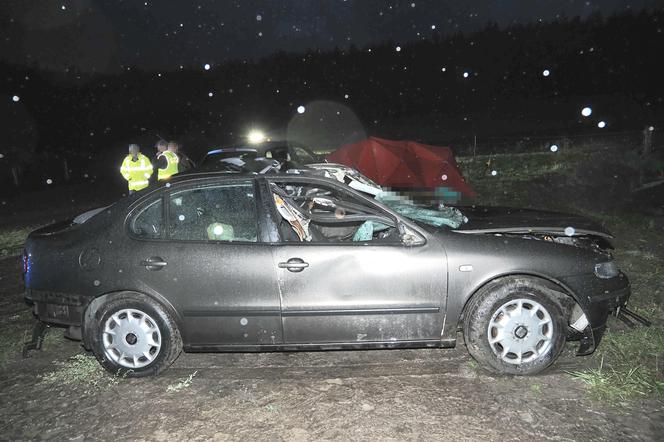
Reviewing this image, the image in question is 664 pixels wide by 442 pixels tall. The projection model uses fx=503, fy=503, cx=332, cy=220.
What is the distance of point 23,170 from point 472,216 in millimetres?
20367

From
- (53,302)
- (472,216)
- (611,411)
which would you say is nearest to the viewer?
(611,411)

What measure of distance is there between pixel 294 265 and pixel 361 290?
0.53 metres

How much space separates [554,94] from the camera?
38.6 metres

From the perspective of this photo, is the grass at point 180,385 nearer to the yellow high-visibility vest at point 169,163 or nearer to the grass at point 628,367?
the grass at point 628,367

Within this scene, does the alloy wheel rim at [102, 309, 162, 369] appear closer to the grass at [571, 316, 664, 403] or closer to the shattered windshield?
the shattered windshield

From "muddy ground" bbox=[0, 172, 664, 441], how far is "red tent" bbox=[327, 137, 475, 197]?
5.93 metres

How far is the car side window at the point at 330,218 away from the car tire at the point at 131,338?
1195mm

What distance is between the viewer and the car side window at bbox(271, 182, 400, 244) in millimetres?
3889

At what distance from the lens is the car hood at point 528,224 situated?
4.02 m

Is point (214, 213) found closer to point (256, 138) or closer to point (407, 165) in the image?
point (407, 165)

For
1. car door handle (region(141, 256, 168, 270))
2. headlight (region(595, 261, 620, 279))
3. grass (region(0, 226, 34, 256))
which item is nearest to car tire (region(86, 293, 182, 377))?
car door handle (region(141, 256, 168, 270))

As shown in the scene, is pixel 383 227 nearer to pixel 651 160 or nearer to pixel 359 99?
pixel 651 160

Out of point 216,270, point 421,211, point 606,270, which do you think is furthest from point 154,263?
point 606,270

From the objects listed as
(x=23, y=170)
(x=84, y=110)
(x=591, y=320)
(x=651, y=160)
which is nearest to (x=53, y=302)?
(x=591, y=320)
